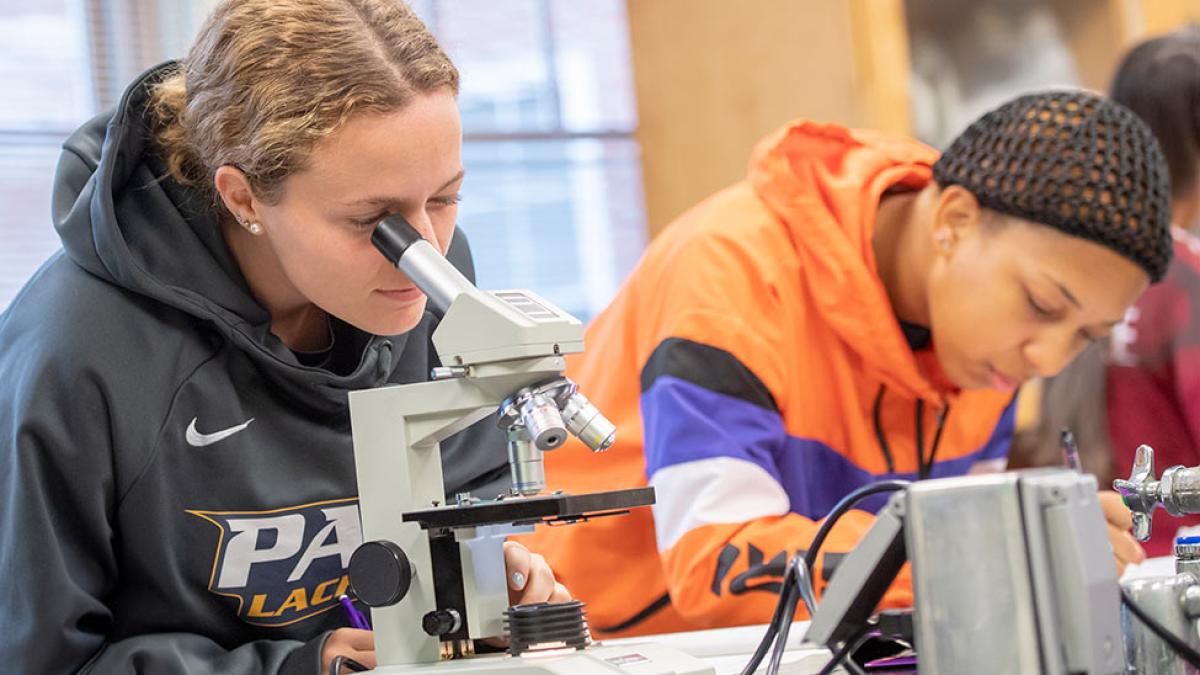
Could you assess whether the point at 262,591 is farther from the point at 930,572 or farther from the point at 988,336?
the point at 988,336

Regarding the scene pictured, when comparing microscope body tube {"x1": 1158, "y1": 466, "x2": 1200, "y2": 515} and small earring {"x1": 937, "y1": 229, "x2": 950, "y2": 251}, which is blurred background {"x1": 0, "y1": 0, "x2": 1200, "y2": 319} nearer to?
small earring {"x1": 937, "y1": 229, "x2": 950, "y2": 251}

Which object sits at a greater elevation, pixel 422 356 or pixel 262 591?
pixel 422 356

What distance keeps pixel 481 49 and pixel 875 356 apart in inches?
56.5

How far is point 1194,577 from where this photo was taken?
2.90 ft

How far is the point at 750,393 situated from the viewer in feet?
5.16

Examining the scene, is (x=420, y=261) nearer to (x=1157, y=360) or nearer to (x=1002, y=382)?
(x=1002, y=382)

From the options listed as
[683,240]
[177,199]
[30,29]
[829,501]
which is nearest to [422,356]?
[177,199]

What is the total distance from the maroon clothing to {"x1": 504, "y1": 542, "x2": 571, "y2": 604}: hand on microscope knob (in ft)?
4.56

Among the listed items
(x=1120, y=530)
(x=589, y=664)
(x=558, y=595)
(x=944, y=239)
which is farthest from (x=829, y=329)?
(x=589, y=664)

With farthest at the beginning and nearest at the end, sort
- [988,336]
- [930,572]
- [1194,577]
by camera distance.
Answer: [988,336] → [1194,577] → [930,572]

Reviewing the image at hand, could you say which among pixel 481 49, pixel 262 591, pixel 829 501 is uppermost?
pixel 481 49

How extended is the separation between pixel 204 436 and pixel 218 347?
80 millimetres

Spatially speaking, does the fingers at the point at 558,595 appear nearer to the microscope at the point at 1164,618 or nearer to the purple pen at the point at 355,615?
the purple pen at the point at 355,615

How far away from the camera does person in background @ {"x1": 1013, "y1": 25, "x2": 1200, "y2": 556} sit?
2.28m
